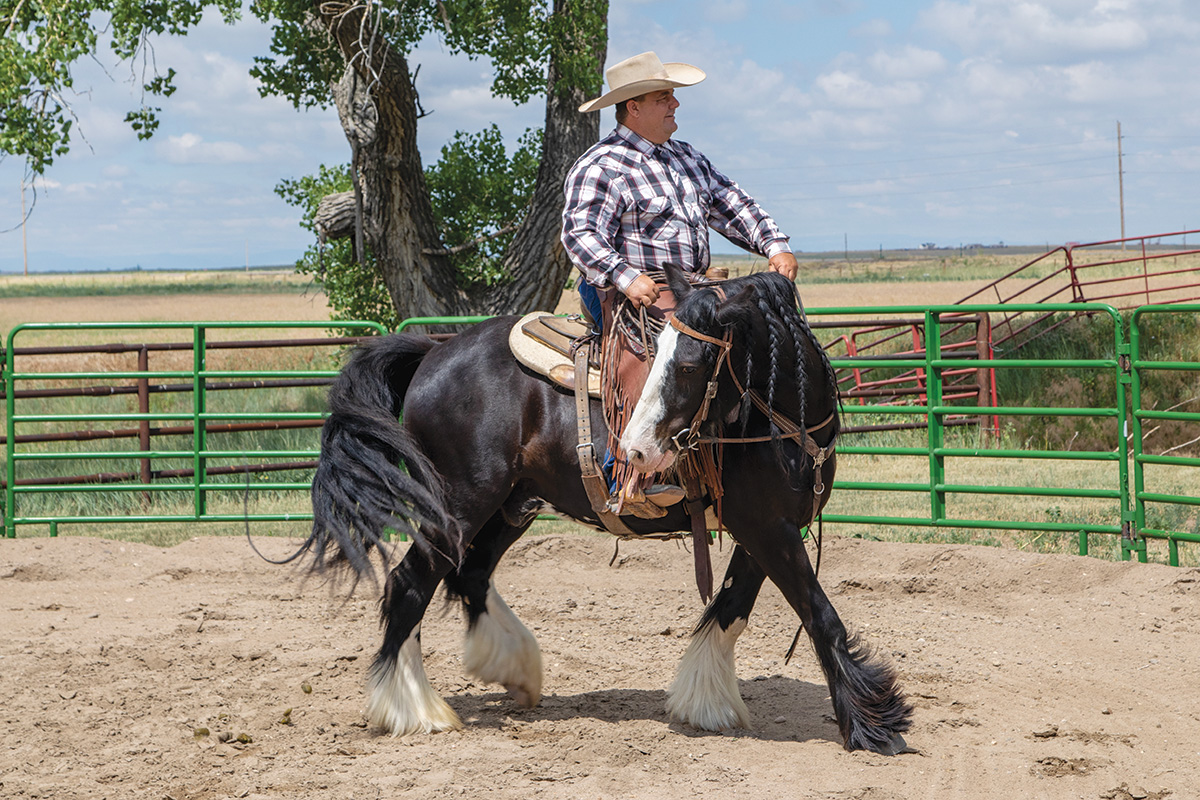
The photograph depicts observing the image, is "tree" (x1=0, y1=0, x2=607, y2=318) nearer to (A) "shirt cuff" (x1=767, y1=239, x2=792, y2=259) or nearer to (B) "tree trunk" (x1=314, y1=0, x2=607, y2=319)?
(B) "tree trunk" (x1=314, y1=0, x2=607, y2=319)

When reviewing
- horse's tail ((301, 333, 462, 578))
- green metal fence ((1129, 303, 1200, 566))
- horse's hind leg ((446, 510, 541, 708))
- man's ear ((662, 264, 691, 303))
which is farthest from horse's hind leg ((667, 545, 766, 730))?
green metal fence ((1129, 303, 1200, 566))

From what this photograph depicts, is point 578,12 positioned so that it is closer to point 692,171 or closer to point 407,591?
point 692,171

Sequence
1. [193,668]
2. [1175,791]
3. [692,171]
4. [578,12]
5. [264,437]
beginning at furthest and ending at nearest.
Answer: [264,437] < [578,12] < [193,668] < [692,171] < [1175,791]

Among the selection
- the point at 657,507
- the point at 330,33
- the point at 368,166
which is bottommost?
the point at 657,507

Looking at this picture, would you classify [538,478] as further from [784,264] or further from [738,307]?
[784,264]

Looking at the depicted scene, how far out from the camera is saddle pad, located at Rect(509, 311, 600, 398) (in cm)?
396

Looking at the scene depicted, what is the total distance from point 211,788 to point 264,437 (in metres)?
9.16

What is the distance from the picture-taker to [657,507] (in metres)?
3.80

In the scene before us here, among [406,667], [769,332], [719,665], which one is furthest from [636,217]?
[406,667]

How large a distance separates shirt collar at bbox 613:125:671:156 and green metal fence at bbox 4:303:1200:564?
271cm

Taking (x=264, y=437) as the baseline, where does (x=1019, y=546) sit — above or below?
below

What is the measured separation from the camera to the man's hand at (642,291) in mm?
3547

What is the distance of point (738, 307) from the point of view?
347cm

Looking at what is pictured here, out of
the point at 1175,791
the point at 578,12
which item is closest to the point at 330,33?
the point at 578,12
